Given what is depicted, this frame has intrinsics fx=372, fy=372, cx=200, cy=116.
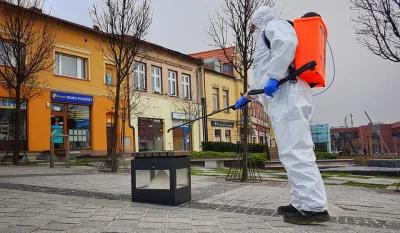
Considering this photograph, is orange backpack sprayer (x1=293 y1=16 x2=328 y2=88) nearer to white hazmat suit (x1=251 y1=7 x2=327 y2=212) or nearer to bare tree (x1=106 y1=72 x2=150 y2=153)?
white hazmat suit (x1=251 y1=7 x2=327 y2=212)

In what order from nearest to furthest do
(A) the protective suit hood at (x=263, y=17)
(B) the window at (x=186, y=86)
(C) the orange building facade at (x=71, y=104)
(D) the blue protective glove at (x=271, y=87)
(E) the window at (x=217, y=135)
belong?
(D) the blue protective glove at (x=271, y=87), (A) the protective suit hood at (x=263, y=17), (C) the orange building facade at (x=71, y=104), (B) the window at (x=186, y=86), (E) the window at (x=217, y=135)

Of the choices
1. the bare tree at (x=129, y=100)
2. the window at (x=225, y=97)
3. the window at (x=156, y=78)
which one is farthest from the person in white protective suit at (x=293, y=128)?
the window at (x=225, y=97)

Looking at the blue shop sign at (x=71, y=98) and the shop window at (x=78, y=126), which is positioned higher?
the blue shop sign at (x=71, y=98)

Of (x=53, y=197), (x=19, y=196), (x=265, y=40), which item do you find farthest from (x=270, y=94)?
(x=19, y=196)

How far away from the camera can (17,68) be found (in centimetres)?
1481

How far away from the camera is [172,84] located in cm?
2819

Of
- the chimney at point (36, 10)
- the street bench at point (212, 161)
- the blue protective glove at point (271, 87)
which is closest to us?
the blue protective glove at point (271, 87)

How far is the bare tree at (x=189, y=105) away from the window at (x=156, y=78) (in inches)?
63.7

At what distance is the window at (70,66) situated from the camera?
765 inches

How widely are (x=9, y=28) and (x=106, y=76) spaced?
819 centimetres

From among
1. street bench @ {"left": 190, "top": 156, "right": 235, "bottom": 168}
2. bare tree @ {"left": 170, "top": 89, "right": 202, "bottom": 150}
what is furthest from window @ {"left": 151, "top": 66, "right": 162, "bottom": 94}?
street bench @ {"left": 190, "top": 156, "right": 235, "bottom": 168}

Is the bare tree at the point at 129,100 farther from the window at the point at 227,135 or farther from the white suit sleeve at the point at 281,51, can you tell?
the white suit sleeve at the point at 281,51

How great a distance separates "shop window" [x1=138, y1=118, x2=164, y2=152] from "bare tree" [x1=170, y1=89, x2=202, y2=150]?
208 cm

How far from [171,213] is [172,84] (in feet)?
78.8
